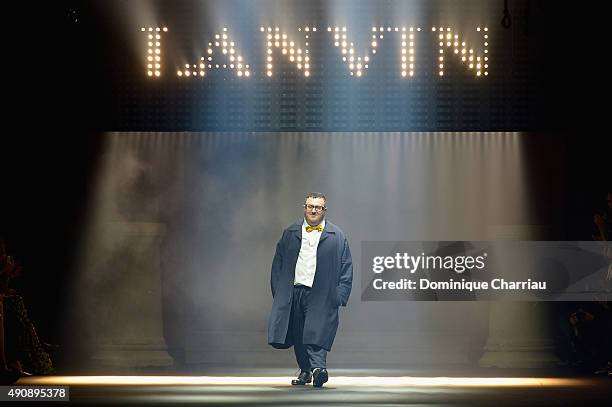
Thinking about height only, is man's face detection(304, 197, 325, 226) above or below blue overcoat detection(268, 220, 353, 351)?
above

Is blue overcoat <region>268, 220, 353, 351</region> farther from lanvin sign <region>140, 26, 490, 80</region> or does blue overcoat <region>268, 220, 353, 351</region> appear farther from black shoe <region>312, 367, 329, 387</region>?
lanvin sign <region>140, 26, 490, 80</region>

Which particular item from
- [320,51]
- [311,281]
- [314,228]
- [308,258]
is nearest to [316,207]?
[314,228]

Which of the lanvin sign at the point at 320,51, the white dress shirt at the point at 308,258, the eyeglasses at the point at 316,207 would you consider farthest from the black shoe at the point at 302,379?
the lanvin sign at the point at 320,51

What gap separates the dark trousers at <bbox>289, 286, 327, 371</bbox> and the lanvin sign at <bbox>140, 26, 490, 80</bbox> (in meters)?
4.55

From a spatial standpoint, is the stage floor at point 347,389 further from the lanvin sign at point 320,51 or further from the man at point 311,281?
the lanvin sign at point 320,51

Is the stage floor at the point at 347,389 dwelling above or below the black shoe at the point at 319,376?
below

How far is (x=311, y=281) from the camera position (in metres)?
13.0

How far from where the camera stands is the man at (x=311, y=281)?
13.0 meters

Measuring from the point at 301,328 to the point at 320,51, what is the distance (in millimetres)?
4773

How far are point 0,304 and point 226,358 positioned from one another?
514 centimetres

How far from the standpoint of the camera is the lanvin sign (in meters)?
16.9

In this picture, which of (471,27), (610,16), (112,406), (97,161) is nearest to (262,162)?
(97,161)

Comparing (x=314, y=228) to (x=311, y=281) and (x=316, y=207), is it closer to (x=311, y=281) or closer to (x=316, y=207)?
(x=316, y=207)

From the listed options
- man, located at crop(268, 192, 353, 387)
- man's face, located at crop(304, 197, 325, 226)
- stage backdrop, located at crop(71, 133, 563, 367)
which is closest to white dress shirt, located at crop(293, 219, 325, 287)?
man, located at crop(268, 192, 353, 387)
